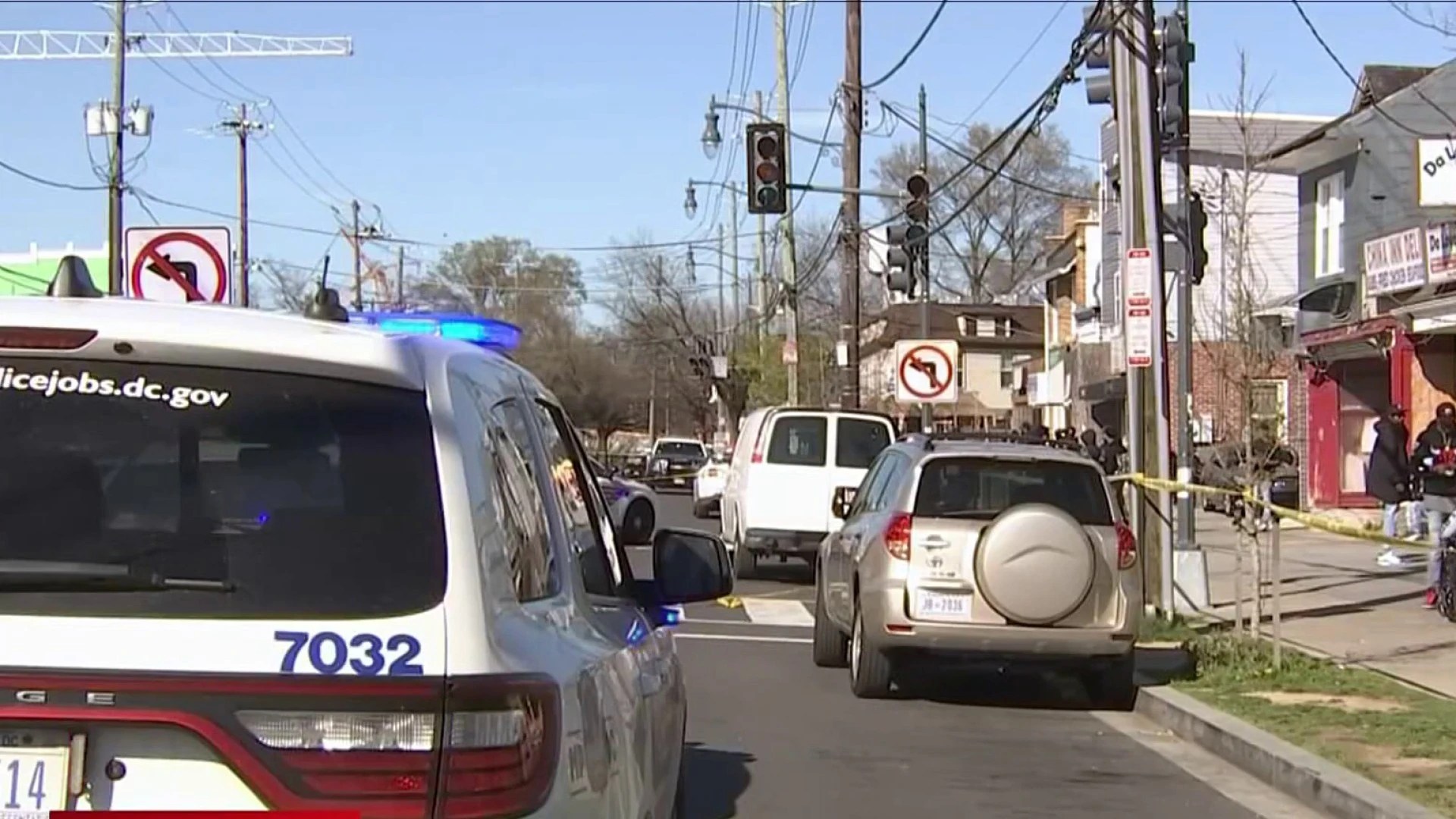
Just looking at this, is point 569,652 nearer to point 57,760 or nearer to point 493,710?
point 493,710

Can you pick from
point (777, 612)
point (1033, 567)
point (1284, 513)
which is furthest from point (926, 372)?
point (1033, 567)

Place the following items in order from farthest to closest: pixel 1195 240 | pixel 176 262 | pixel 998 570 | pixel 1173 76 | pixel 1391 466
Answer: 1. pixel 1391 466
2. pixel 1195 240
3. pixel 1173 76
4. pixel 176 262
5. pixel 998 570

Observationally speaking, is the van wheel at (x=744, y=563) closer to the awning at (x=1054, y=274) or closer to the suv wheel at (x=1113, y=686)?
the suv wheel at (x=1113, y=686)

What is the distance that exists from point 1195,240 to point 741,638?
5.70 m

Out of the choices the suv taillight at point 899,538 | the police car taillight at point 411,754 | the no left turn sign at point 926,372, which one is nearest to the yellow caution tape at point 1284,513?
the suv taillight at point 899,538

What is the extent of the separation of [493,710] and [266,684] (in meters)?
0.37

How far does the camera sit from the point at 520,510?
379cm

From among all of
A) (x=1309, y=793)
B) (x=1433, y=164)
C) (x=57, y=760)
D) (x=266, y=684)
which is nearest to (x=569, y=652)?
(x=266, y=684)

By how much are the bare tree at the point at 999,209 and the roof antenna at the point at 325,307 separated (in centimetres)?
5735

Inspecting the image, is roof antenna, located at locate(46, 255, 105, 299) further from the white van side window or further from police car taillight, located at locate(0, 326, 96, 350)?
the white van side window

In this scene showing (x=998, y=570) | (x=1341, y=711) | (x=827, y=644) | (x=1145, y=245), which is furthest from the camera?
(x=1145, y=245)

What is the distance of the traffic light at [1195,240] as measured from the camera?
54.5 ft

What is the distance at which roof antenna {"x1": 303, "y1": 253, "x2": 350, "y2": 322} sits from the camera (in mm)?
3906

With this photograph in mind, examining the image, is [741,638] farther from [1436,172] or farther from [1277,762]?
[1436,172]
